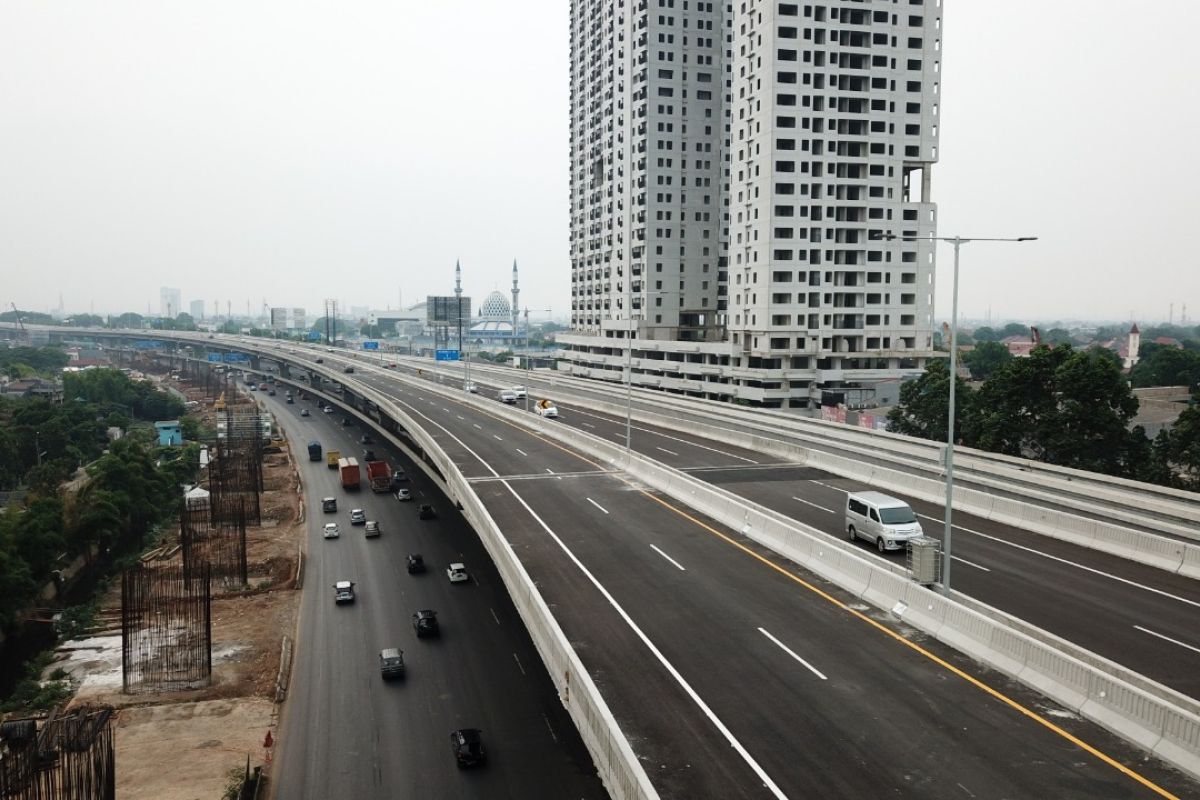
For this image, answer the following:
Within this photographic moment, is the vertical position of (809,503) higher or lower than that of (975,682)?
higher

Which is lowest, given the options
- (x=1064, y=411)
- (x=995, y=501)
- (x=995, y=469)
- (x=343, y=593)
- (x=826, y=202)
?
(x=343, y=593)

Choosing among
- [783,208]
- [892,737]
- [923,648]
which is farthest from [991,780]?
[783,208]

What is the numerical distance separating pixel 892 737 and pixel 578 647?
347 inches

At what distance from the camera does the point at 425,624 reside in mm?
40188

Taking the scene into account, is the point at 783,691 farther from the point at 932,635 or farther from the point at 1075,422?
the point at 1075,422

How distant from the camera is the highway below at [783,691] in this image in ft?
55.5

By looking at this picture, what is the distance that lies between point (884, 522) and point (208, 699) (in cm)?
2769

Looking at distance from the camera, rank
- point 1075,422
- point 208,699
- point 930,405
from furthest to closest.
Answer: point 930,405
point 1075,422
point 208,699

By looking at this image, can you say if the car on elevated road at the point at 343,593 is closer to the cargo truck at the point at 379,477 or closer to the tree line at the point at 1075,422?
the cargo truck at the point at 379,477

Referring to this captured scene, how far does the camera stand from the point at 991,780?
54.7ft

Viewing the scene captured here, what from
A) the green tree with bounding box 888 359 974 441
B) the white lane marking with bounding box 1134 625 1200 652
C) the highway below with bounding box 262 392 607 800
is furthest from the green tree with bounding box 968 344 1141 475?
the highway below with bounding box 262 392 607 800

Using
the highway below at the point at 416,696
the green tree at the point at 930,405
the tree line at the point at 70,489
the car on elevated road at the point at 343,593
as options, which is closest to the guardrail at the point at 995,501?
the green tree at the point at 930,405

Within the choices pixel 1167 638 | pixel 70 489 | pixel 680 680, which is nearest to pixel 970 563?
pixel 1167 638

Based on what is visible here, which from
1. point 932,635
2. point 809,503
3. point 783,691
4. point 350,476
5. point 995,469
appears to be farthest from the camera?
point 350,476
